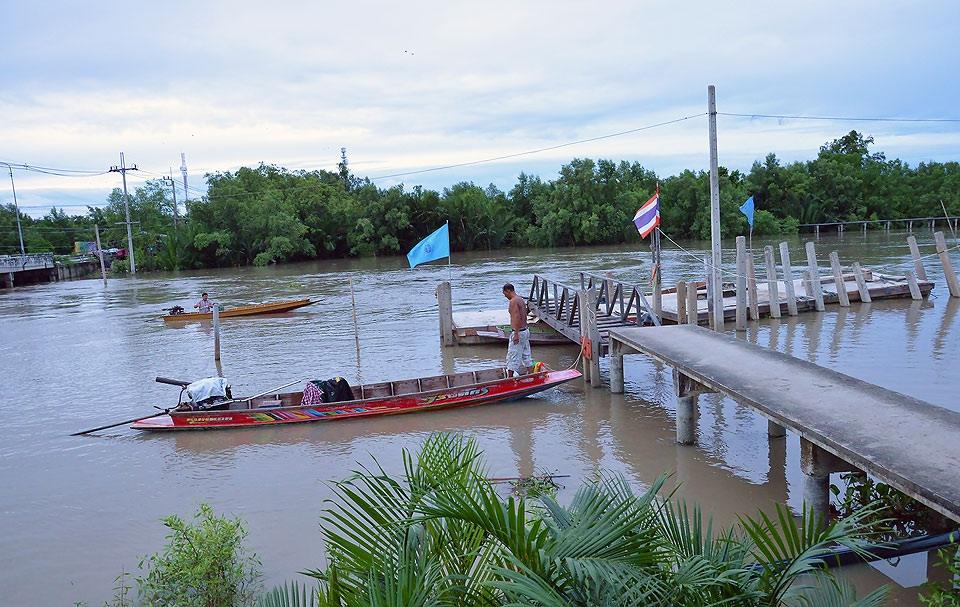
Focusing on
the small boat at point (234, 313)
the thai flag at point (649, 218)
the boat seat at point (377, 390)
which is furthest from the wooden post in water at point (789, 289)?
the small boat at point (234, 313)

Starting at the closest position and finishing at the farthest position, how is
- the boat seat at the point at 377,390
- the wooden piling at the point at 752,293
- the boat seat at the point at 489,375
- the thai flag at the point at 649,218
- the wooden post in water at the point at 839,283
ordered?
the boat seat at the point at 377,390 → the boat seat at the point at 489,375 → the thai flag at the point at 649,218 → the wooden piling at the point at 752,293 → the wooden post in water at the point at 839,283

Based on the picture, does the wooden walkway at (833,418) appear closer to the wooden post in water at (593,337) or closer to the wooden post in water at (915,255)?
the wooden post in water at (593,337)

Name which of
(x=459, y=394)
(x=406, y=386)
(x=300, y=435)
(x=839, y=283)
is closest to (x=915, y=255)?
(x=839, y=283)

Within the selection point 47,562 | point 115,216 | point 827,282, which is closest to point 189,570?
point 47,562

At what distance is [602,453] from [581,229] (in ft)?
173

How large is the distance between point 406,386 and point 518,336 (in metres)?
→ 2.17

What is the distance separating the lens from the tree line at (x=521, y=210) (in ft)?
200

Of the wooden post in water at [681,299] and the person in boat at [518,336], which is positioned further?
the wooden post in water at [681,299]

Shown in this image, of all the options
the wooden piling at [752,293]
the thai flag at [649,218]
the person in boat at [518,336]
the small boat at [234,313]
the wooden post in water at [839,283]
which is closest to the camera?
the person in boat at [518,336]

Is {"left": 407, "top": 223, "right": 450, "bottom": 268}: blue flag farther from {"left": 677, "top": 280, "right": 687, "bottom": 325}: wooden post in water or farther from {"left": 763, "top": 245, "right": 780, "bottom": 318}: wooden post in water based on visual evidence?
{"left": 763, "top": 245, "right": 780, "bottom": 318}: wooden post in water

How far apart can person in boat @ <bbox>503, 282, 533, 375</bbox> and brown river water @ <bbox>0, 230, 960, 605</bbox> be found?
741 mm

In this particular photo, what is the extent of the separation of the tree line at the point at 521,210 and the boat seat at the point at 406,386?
48604 millimetres

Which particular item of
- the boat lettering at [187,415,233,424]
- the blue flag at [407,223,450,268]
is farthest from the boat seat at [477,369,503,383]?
the boat lettering at [187,415,233,424]

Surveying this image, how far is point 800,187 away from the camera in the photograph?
66.2 metres
